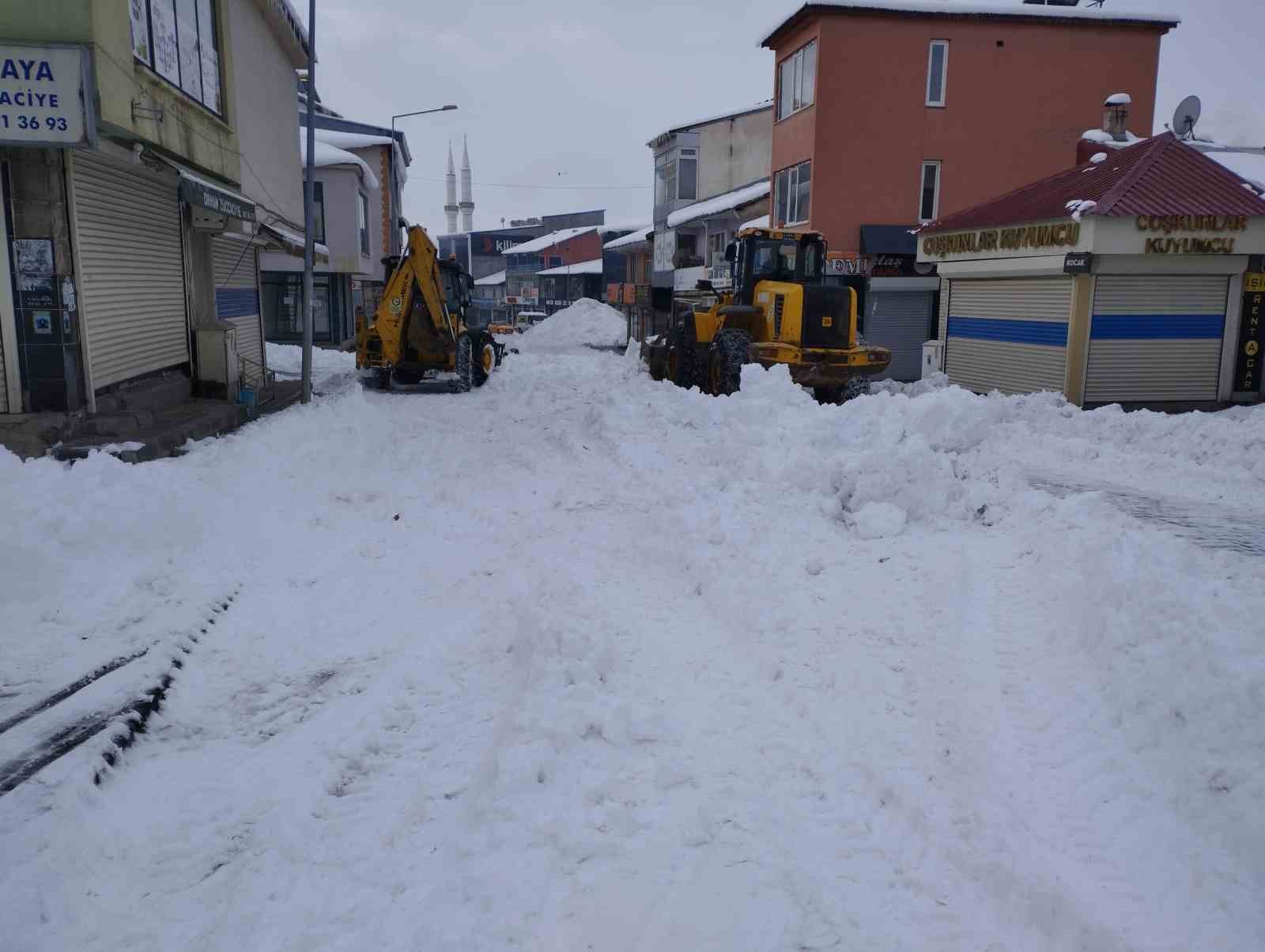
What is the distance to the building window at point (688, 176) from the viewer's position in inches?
1718

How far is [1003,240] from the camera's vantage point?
67.6 ft

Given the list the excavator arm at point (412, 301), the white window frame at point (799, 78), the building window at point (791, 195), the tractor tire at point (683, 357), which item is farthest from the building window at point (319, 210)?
the tractor tire at point (683, 357)

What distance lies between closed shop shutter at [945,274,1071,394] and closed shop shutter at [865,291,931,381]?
475 centimetres

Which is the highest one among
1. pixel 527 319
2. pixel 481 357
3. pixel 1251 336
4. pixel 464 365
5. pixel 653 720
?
pixel 1251 336

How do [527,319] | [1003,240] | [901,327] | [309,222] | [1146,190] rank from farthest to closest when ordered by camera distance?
[527,319], [901,327], [1003,240], [1146,190], [309,222]

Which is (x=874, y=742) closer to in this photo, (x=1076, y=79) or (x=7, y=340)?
(x=7, y=340)

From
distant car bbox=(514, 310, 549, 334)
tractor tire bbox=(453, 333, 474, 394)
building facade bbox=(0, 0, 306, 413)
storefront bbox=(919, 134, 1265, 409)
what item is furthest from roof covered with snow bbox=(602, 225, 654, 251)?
building facade bbox=(0, 0, 306, 413)

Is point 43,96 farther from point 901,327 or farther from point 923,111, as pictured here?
point 923,111

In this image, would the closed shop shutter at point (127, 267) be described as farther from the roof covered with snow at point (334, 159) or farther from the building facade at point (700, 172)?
the building facade at point (700, 172)

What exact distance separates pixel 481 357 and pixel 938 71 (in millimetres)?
16715

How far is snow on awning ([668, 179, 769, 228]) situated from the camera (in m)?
35.4

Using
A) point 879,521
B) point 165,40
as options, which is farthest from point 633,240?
point 879,521

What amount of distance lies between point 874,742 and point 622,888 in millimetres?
1899

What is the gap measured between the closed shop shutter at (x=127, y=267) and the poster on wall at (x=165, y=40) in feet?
5.00
